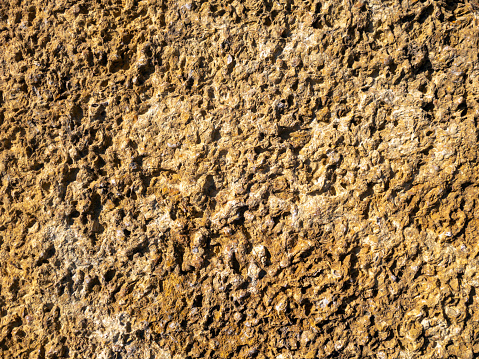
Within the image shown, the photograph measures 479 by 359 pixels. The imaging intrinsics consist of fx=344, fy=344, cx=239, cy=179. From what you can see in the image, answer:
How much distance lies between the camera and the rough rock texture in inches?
58.7

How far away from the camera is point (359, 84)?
1535 mm

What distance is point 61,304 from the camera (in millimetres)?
1572

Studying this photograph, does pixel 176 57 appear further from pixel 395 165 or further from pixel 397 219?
pixel 397 219

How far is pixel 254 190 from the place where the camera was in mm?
1536

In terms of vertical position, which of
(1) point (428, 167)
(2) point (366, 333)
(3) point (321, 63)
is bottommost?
(2) point (366, 333)

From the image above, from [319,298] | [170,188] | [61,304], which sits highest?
[170,188]

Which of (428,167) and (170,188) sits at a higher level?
(170,188)

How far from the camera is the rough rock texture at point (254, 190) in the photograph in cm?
149

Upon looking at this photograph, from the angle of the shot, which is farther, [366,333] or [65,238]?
[65,238]

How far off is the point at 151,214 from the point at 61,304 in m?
0.58

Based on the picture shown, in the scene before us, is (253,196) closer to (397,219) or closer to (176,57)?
(397,219)

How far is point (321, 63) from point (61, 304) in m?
1.61

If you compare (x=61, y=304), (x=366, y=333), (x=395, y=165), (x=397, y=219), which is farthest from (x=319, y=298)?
(x=61, y=304)

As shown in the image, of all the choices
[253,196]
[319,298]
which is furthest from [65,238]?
[319,298]
